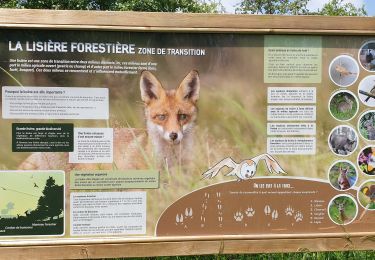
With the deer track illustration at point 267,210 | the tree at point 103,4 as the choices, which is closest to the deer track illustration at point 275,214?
the deer track illustration at point 267,210

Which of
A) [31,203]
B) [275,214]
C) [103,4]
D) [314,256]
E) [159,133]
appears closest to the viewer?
[31,203]

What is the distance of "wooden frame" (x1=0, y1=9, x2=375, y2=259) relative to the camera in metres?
2.96

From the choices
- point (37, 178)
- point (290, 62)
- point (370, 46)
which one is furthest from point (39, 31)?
point (370, 46)

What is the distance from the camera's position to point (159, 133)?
3066 mm

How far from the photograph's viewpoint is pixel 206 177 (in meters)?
3.10

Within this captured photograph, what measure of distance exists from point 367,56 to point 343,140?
581mm

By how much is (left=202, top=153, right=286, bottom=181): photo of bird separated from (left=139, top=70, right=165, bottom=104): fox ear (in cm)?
58

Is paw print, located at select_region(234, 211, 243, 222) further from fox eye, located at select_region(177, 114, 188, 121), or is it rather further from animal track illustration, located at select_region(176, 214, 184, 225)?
fox eye, located at select_region(177, 114, 188, 121)

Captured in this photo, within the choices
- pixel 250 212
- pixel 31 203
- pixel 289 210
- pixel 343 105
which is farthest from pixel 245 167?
pixel 31 203

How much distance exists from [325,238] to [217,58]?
1379 mm

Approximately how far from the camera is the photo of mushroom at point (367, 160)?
3238 mm

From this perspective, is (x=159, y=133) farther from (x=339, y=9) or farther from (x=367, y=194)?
(x=339, y=9)

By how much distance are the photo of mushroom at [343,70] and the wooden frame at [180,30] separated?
18 cm

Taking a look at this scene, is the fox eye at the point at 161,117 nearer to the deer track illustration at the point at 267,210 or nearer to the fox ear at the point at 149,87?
the fox ear at the point at 149,87
